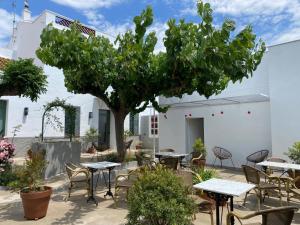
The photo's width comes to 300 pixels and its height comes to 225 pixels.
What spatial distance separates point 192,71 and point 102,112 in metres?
11.9

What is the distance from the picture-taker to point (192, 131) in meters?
15.6

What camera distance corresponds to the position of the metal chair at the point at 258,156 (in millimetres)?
11337

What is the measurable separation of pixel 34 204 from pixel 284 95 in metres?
9.98

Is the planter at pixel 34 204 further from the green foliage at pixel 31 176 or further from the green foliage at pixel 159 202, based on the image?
the green foliage at pixel 159 202

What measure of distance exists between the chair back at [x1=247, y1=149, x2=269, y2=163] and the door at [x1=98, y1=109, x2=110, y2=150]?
1061 cm

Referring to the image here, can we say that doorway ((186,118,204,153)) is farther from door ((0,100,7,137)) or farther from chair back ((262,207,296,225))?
chair back ((262,207,296,225))

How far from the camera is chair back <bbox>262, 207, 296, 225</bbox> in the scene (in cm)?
330

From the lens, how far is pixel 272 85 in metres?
11.4

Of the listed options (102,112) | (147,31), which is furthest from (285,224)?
(102,112)

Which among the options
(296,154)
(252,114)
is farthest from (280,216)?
(252,114)

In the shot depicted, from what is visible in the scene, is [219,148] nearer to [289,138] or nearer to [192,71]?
[289,138]

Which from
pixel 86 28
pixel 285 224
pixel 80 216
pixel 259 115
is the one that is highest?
pixel 86 28

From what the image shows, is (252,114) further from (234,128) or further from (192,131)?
(192,131)

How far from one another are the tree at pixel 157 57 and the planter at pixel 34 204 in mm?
3854
